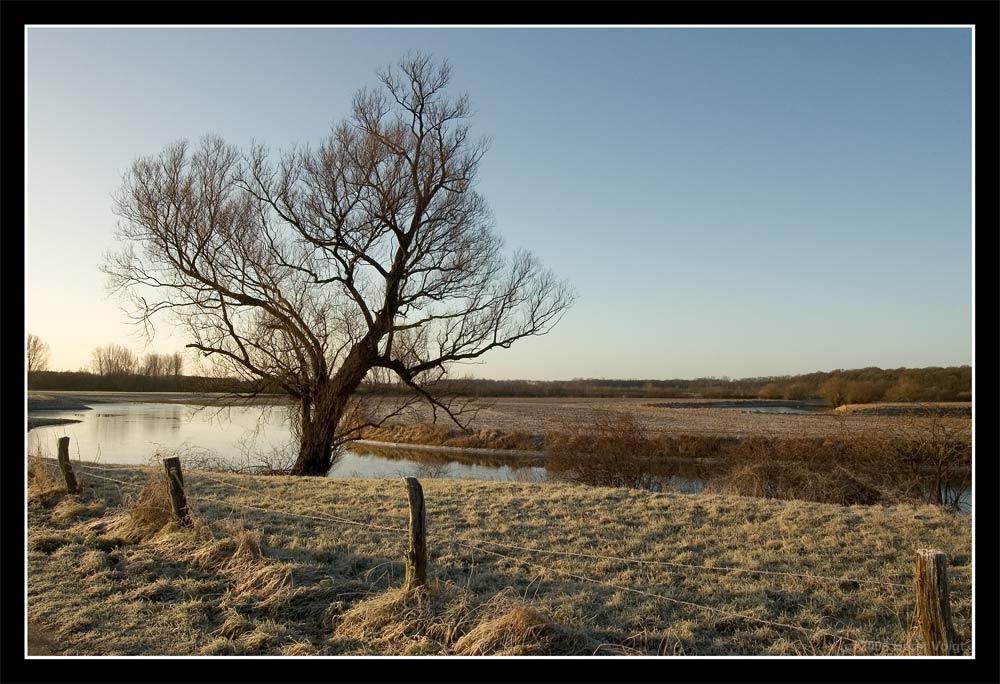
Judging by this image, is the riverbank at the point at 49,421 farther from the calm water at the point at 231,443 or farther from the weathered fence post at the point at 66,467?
the weathered fence post at the point at 66,467

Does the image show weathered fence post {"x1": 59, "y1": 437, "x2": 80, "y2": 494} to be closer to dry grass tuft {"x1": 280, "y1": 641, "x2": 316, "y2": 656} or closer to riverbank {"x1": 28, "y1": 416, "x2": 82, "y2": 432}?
dry grass tuft {"x1": 280, "y1": 641, "x2": 316, "y2": 656}

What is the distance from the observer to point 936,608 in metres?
3.64

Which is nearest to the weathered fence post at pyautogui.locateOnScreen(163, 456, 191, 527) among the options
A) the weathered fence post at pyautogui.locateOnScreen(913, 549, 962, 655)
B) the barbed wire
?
the barbed wire

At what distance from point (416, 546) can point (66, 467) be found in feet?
23.2

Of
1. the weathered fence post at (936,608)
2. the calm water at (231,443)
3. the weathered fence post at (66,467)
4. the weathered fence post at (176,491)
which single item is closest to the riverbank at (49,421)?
the calm water at (231,443)

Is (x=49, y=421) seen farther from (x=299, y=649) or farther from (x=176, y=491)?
(x=299, y=649)

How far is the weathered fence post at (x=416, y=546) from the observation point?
5.10 metres

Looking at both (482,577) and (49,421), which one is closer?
(482,577)

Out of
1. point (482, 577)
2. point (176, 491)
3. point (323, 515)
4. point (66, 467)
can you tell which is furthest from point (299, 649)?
point (66, 467)

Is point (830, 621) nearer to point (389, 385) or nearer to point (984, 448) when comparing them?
point (984, 448)

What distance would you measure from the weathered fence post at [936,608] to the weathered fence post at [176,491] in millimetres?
6915

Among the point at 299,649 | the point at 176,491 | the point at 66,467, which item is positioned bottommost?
the point at 299,649

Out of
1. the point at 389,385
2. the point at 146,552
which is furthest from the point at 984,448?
the point at 389,385

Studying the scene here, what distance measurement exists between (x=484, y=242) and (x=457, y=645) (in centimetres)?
1445
